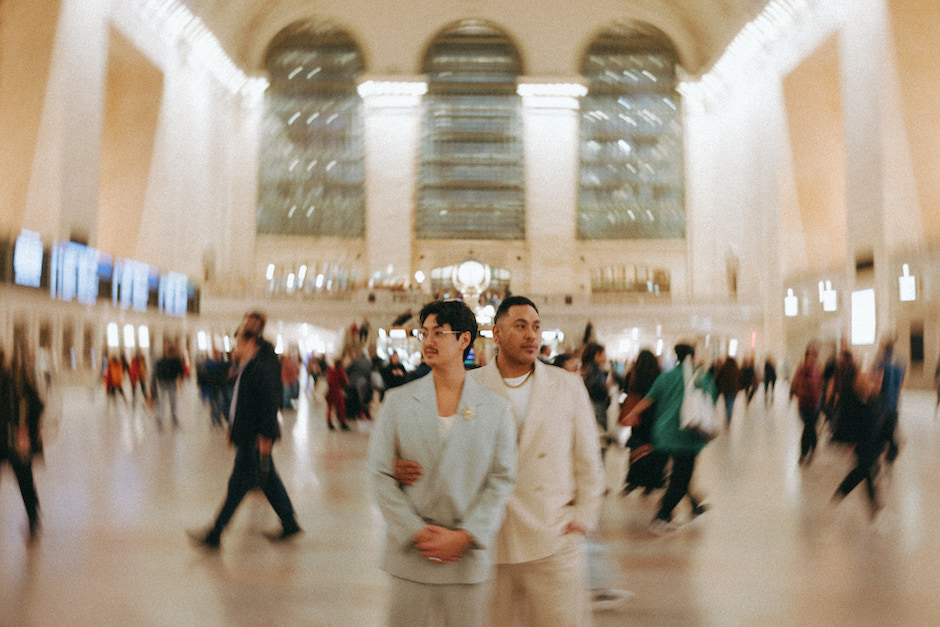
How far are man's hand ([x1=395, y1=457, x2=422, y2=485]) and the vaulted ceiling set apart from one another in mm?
35830

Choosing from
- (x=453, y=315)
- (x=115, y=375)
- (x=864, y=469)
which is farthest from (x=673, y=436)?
(x=115, y=375)

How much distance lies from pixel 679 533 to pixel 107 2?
23459 millimetres

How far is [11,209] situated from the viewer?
19.5 meters

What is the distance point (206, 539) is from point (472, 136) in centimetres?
3401

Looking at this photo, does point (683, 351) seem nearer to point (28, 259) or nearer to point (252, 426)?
point (252, 426)

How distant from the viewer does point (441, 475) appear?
68.0 inches

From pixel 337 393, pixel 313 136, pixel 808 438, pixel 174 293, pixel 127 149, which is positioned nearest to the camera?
pixel 808 438

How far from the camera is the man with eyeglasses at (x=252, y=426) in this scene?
420 centimetres

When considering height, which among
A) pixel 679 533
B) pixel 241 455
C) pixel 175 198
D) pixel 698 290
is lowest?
pixel 679 533

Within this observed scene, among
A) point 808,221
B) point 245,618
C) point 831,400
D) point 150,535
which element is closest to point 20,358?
point 150,535

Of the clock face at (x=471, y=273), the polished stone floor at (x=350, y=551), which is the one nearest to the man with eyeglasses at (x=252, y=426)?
the polished stone floor at (x=350, y=551)

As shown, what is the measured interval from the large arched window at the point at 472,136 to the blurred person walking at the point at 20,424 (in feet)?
106

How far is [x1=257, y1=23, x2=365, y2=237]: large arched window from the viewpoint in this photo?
118ft

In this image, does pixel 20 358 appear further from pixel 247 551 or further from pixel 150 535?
pixel 247 551
